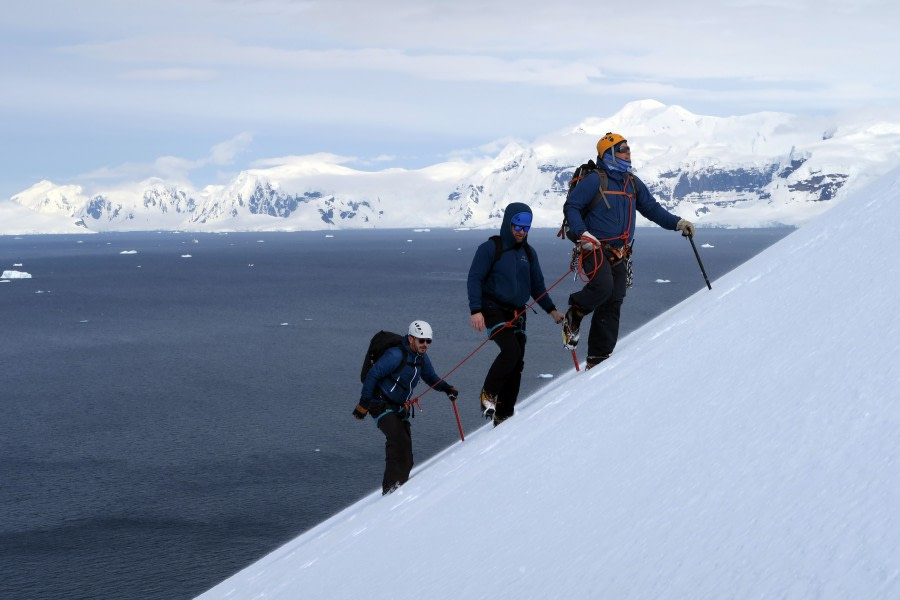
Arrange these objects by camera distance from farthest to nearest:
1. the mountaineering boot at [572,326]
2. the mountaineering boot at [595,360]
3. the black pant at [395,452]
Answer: the black pant at [395,452]
the mountaineering boot at [595,360]
the mountaineering boot at [572,326]

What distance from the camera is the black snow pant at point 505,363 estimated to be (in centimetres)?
802

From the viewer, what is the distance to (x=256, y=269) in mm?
130375

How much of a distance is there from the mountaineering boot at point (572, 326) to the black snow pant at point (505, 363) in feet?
1.63

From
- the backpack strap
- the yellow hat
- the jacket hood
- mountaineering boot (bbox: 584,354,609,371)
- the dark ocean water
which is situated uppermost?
the yellow hat

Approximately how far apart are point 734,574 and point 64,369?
48516 mm

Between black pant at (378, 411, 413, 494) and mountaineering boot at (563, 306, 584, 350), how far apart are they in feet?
6.50

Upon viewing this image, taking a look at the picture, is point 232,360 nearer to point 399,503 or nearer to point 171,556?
point 171,556

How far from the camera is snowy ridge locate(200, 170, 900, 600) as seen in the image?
2.66 metres

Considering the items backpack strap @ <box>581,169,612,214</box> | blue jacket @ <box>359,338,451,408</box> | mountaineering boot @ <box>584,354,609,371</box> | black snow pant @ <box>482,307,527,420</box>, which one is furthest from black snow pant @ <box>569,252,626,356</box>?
blue jacket @ <box>359,338,451,408</box>

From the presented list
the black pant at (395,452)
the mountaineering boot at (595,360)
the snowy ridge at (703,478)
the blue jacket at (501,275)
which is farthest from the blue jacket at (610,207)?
the black pant at (395,452)

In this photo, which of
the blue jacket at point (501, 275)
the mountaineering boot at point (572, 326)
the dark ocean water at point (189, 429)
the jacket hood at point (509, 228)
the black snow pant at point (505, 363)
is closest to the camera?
the mountaineering boot at point (572, 326)

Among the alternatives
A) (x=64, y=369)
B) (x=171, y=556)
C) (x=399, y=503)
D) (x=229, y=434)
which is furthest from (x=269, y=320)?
(x=399, y=503)

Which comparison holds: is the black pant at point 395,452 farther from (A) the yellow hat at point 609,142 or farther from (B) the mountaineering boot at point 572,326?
(A) the yellow hat at point 609,142

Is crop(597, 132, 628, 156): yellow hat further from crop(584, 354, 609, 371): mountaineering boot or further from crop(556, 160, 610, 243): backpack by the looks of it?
crop(584, 354, 609, 371): mountaineering boot
